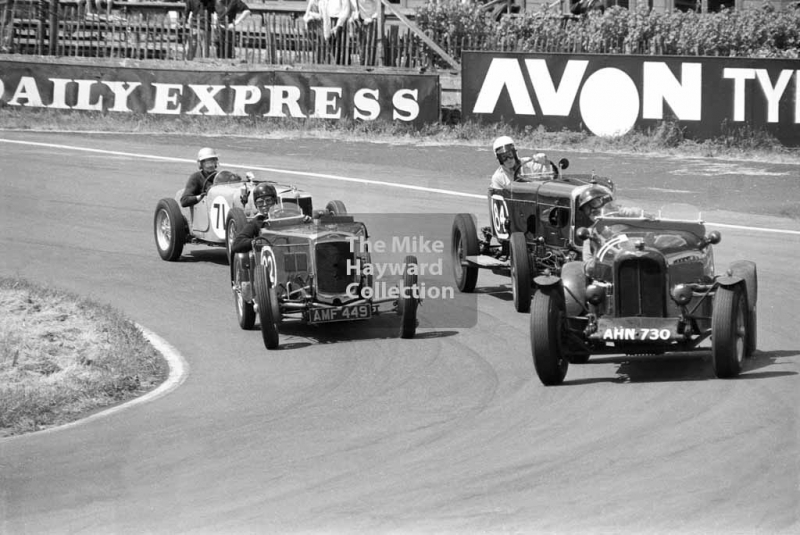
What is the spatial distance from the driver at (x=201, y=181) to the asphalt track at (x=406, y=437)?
85 cm

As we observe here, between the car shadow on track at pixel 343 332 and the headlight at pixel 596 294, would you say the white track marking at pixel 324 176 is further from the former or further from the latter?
the headlight at pixel 596 294

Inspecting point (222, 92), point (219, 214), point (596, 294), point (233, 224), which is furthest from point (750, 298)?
point (222, 92)

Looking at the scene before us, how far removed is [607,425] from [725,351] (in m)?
1.39

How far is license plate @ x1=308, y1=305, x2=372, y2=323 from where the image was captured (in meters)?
11.6

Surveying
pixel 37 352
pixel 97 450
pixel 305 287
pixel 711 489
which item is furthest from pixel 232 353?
pixel 711 489

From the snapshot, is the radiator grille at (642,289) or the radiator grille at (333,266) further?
the radiator grille at (333,266)

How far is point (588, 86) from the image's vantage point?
2398cm

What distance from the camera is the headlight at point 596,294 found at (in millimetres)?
10102

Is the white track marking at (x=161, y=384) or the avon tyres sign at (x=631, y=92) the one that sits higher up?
the avon tyres sign at (x=631, y=92)

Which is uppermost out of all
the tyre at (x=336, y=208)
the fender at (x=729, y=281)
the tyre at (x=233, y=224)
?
the tyre at (x=336, y=208)

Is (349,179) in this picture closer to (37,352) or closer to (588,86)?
(588,86)

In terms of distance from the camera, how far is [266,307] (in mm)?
11242

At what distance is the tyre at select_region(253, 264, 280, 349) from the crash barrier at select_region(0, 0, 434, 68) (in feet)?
49.3

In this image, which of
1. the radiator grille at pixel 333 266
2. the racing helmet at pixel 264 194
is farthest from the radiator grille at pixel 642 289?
the racing helmet at pixel 264 194
